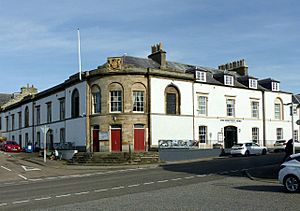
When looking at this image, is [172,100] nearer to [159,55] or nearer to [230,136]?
[159,55]

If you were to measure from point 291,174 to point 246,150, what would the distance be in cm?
2684

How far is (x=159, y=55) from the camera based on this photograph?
43.7 meters

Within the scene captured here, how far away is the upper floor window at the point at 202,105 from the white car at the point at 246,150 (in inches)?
207

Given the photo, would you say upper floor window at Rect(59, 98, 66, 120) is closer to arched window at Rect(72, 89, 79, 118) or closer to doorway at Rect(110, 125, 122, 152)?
arched window at Rect(72, 89, 79, 118)

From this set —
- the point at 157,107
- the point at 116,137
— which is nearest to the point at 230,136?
the point at 157,107

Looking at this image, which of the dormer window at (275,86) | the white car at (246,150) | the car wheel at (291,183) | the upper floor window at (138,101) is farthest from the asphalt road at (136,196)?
the dormer window at (275,86)

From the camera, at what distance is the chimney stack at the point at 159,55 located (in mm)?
43250

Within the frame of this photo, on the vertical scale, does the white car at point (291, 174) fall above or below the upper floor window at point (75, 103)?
below

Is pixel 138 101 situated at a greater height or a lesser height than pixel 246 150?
greater

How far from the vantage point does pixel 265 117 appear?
50.2 m

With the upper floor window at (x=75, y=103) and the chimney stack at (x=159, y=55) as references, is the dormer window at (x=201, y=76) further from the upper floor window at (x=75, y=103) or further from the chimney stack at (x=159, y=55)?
the upper floor window at (x=75, y=103)

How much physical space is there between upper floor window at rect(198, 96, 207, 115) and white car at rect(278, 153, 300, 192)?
28735 mm

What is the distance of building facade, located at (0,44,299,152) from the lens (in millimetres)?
38250

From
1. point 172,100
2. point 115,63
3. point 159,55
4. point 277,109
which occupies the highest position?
point 159,55
